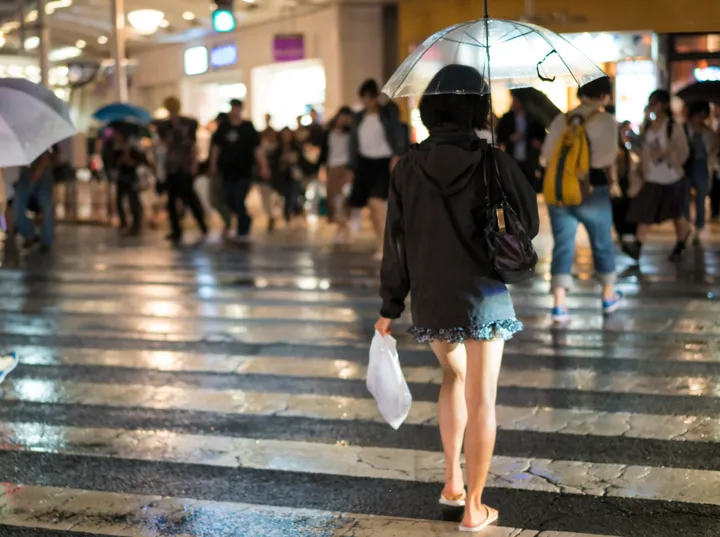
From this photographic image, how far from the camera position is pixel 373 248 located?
1392cm

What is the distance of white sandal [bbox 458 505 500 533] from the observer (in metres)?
3.87

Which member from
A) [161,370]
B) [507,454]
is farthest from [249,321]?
[507,454]

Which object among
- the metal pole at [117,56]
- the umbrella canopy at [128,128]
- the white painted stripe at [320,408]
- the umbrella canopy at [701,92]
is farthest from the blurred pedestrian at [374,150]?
the metal pole at [117,56]

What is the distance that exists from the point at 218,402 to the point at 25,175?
29.4ft

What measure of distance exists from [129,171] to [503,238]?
14365 millimetres

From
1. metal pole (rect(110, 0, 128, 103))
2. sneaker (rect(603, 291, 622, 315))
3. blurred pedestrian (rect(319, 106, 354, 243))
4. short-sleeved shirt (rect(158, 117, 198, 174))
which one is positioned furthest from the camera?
metal pole (rect(110, 0, 128, 103))

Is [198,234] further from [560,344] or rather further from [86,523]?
[86,523]

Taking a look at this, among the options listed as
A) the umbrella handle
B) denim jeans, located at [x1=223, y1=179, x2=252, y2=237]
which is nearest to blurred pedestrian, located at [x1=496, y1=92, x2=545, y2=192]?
denim jeans, located at [x1=223, y1=179, x2=252, y2=237]

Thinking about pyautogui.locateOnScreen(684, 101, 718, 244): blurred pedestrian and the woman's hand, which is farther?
pyautogui.locateOnScreen(684, 101, 718, 244): blurred pedestrian

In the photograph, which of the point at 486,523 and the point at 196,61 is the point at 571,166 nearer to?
the point at 486,523

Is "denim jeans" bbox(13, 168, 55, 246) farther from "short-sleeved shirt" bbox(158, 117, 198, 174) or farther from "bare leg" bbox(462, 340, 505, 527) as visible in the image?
"bare leg" bbox(462, 340, 505, 527)

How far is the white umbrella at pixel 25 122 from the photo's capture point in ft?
17.2

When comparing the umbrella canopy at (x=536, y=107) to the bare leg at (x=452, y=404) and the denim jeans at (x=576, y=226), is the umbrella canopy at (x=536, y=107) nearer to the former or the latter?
the denim jeans at (x=576, y=226)

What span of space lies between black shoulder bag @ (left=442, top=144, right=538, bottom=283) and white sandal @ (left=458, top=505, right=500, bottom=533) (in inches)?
35.5
